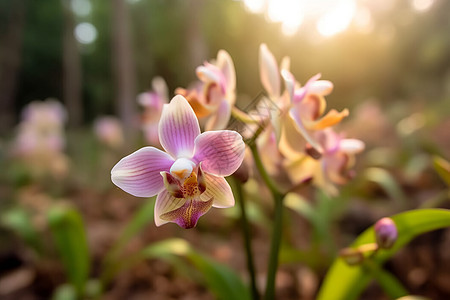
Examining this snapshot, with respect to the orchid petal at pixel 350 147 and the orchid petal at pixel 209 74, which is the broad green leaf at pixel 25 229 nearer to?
the orchid petal at pixel 209 74

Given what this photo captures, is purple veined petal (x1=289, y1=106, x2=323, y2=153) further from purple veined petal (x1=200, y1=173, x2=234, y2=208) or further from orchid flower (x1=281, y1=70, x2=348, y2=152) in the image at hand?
purple veined petal (x1=200, y1=173, x2=234, y2=208)

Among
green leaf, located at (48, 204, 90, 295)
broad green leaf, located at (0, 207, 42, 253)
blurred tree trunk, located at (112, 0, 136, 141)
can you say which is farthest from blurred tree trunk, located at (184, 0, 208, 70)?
green leaf, located at (48, 204, 90, 295)

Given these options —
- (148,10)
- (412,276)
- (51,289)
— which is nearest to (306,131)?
(412,276)

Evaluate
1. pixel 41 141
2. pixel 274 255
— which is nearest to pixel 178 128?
pixel 274 255

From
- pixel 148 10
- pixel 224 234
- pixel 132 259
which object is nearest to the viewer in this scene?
pixel 132 259

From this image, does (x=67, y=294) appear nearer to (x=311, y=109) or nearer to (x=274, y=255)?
(x=274, y=255)

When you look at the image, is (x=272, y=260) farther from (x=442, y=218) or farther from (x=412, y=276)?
(x=412, y=276)

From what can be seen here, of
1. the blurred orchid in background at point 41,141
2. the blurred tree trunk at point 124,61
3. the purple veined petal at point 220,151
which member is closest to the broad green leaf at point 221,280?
the purple veined petal at point 220,151
